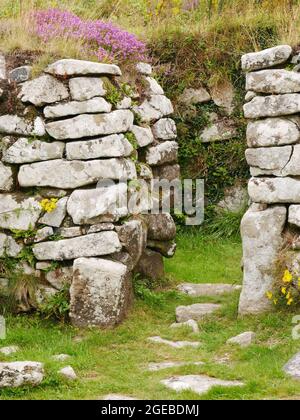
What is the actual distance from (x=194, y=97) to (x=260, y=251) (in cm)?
470

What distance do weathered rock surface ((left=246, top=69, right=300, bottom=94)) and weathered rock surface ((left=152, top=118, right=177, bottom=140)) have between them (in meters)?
2.71

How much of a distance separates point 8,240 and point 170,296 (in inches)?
77.8

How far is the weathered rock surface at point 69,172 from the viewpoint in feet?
29.3

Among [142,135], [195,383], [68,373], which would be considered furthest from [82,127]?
[195,383]

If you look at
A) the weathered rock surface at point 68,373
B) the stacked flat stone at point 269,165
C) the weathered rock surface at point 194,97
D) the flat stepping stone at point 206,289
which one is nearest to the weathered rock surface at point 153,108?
the weathered rock surface at point 194,97

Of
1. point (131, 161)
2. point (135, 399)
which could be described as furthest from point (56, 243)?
point (135, 399)

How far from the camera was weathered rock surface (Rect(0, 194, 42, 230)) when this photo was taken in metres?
9.07

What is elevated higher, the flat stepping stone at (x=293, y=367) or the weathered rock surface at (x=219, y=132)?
the weathered rock surface at (x=219, y=132)

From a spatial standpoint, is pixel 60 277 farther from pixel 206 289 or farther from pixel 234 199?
pixel 234 199

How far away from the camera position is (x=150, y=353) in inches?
316

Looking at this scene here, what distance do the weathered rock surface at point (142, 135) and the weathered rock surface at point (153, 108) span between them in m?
0.35

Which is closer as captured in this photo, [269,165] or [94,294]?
[269,165]

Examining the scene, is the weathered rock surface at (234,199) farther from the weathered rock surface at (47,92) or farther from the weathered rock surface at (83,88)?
the weathered rock surface at (47,92)

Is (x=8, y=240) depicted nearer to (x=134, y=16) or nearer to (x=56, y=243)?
(x=56, y=243)
